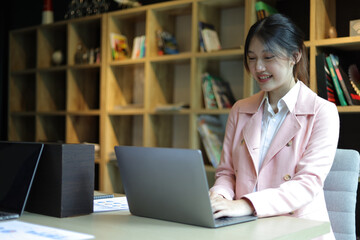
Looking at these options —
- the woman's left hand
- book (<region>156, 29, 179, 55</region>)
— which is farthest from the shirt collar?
book (<region>156, 29, 179, 55</region>)

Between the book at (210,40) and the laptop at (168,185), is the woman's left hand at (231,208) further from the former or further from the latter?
the book at (210,40)

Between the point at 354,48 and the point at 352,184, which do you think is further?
the point at 354,48

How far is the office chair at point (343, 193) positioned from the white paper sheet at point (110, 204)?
2.47 feet

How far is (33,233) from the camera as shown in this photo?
1.24 m

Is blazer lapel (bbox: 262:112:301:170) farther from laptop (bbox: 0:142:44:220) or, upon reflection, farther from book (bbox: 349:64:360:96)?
book (bbox: 349:64:360:96)

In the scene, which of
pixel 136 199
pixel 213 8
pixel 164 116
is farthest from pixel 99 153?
pixel 136 199

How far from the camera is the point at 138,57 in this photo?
3.88 metres

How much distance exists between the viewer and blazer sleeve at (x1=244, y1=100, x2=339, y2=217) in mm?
1521

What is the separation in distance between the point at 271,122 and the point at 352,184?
37 cm

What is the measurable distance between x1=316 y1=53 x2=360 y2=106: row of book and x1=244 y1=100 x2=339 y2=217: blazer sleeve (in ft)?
3.30

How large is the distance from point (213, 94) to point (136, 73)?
3.39 feet

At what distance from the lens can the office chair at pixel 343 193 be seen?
1.81 m

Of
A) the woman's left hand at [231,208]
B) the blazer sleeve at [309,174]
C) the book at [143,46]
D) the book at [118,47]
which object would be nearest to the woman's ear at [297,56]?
the blazer sleeve at [309,174]

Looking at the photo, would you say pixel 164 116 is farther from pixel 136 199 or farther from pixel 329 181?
pixel 136 199
